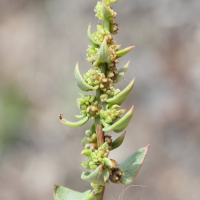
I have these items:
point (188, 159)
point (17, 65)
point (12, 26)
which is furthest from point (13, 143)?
point (188, 159)

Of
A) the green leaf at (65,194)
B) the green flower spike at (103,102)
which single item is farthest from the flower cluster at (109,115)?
the green leaf at (65,194)

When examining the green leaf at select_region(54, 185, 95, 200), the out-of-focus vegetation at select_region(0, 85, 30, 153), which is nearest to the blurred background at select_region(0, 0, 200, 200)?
the out-of-focus vegetation at select_region(0, 85, 30, 153)

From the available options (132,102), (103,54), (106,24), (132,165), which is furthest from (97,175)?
(132,102)

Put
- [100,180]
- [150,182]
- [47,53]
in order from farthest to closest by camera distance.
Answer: [47,53] < [150,182] < [100,180]

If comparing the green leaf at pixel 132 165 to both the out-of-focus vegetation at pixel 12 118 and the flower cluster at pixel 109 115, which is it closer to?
the flower cluster at pixel 109 115

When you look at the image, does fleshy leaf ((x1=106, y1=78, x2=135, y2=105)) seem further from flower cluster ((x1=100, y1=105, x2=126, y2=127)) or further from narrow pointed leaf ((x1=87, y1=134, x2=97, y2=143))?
narrow pointed leaf ((x1=87, y1=134, x2=97, y2=143))

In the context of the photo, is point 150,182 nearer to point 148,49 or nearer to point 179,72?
point 179,72
